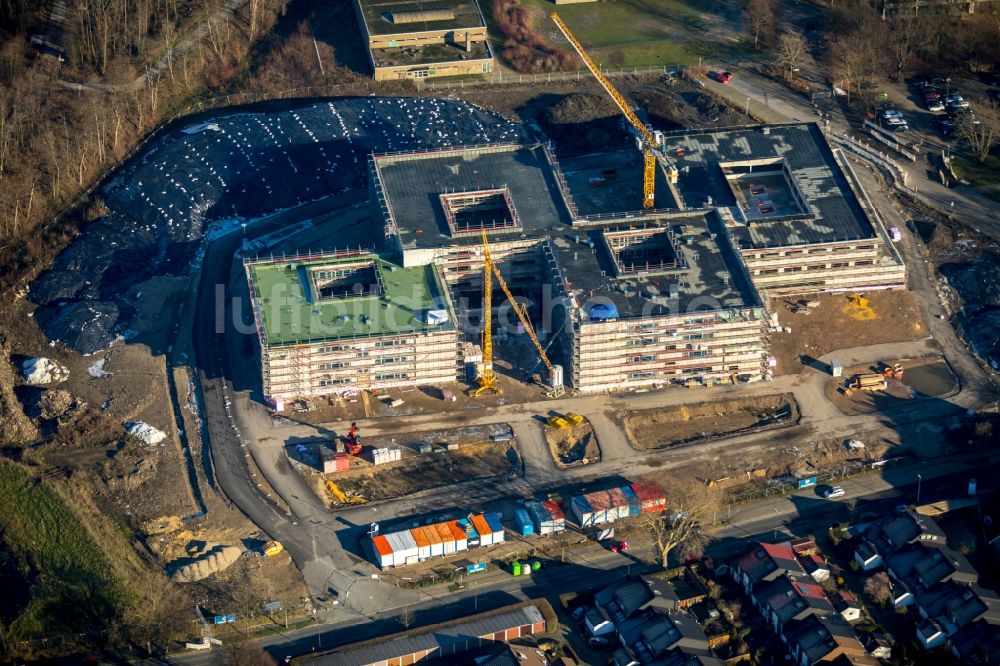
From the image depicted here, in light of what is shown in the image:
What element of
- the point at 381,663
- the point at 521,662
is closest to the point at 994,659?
the point at 521,662

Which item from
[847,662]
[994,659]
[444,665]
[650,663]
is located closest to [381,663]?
[444,665]

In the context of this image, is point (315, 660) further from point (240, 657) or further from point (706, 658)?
point (706, 658)

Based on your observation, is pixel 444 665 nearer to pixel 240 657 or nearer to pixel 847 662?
pixel 240 657

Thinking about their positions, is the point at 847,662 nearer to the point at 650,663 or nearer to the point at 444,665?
the point at 650,663

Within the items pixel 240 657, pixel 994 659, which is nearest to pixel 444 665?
pixel 240 657

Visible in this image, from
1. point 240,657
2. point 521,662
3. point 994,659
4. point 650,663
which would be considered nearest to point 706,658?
point 650,663

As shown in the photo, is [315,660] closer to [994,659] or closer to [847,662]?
[847,662]
